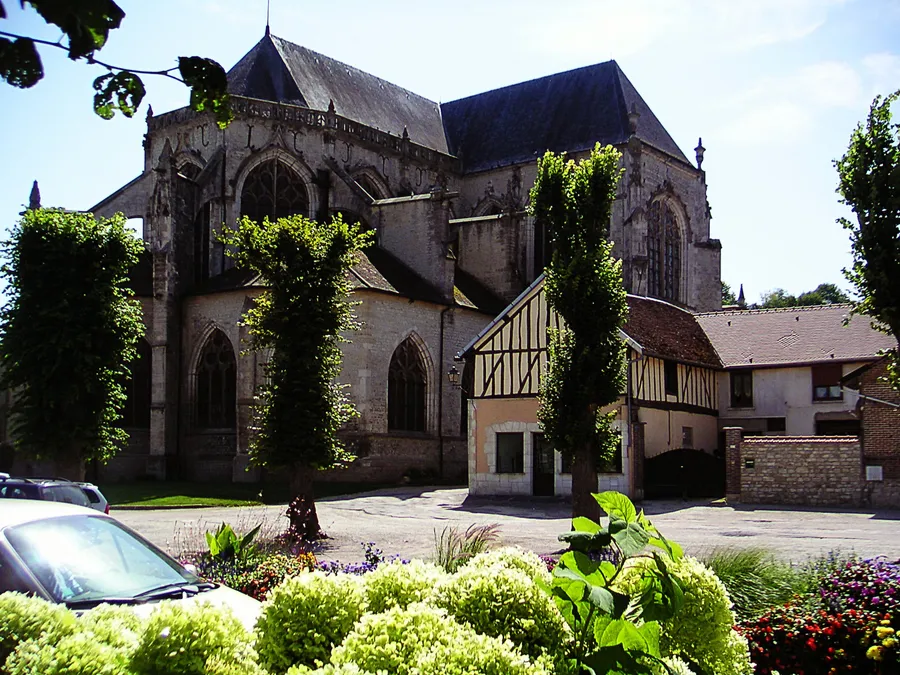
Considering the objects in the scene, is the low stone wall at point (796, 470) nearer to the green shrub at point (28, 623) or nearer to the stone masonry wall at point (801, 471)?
the stone masonry wall at point (801, 471)

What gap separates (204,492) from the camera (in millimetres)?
24703

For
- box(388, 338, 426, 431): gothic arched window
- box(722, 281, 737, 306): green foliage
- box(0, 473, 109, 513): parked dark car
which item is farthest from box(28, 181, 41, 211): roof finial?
box(722, 281, 737, 306): green foliage

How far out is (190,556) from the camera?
33.8ft

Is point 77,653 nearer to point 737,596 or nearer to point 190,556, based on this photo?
point 737,596

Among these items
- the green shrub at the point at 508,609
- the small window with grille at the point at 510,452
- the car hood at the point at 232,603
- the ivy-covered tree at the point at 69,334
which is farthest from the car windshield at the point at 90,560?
the small window with grille at the point at 510,452

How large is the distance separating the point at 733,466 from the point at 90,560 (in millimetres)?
18364

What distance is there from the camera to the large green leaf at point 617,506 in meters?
3.52

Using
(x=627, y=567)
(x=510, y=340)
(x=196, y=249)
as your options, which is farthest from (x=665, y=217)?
(x=627, y=567)

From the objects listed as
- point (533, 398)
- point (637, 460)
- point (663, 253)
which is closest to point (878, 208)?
point (637, 460)

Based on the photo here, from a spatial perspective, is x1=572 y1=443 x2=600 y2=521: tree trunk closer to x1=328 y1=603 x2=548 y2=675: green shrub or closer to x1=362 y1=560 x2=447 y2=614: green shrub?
x1=362 y1=560 x2=447 y2=614: green shrub

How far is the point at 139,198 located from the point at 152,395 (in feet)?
26.6

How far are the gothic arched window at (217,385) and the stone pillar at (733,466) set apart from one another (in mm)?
13802

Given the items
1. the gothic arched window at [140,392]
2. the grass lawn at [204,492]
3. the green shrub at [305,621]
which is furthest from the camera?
the gothic arched window at [140,392]

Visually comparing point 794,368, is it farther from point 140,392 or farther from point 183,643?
point 183,643
